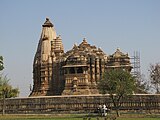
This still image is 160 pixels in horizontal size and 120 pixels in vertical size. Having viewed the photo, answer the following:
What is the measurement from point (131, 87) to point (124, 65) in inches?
898

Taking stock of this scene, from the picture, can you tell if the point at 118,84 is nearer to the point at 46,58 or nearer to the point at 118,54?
the point at 118,54

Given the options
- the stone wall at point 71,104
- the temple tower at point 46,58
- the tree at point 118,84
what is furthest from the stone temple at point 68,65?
the tree at point 118,84

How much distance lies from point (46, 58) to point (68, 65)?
Result: 7823 mm

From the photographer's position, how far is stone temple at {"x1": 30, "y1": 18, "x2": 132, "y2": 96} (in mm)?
62844

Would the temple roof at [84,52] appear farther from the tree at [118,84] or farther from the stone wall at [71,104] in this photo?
the tree at [118,84]

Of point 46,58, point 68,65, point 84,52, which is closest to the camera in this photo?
point 68,65

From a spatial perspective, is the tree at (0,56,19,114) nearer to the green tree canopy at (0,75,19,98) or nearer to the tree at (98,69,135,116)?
the green tree canopy at (0,75,19,98)

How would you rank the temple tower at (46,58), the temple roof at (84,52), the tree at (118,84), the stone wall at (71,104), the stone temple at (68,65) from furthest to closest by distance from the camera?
the temple tower at (46,58) < the temple roof at (84,52) < the stone temple at (68,65) < the stone wall at (71,104) < the tree at (118,84)

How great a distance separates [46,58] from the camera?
69.6 metres

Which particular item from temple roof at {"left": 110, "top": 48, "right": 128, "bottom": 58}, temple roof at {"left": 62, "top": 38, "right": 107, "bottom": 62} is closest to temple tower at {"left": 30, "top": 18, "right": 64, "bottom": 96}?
temple roof at {"left": 62, "top": 38, "right": 107, "bottom": 62}

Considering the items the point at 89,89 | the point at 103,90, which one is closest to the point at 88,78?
the point at 89,89

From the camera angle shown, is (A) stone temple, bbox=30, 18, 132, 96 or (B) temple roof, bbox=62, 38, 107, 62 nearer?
(A) stone temple, bbox=30, 18, 132, 96

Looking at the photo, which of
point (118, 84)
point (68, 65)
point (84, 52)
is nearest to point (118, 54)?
point (84, 52)

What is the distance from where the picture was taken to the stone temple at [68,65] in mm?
62844
